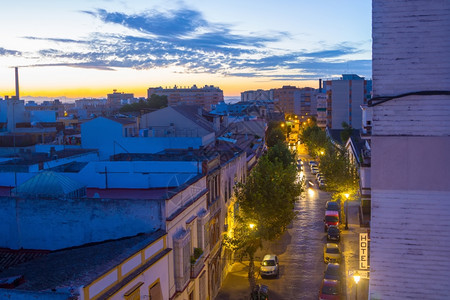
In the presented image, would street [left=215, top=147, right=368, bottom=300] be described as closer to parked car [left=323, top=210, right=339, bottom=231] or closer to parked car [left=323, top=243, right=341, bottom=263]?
parked car [left=323, top=243, right=341, bottom=263]

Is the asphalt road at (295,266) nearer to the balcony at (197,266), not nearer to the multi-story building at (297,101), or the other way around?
the balcony at (197,266)

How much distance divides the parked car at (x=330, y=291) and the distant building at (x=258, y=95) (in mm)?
118895

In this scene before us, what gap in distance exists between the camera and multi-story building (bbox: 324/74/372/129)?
71.4 meters

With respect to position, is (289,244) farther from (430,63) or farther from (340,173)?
(430,63)

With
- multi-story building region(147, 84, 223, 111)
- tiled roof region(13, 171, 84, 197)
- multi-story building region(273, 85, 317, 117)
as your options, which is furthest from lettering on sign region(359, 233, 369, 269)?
multi-story building region(273, 85, 317, 117)

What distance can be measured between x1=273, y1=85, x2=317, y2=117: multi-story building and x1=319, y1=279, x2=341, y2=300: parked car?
144532 millimetres

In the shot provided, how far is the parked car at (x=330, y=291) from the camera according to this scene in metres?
18.1

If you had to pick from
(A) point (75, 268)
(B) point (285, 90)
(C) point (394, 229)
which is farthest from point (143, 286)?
(B) point (285, 90)

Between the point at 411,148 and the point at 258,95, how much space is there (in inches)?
5756

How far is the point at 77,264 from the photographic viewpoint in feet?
33.8

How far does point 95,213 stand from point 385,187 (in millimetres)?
8287

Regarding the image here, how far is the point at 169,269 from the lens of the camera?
41.9 ft

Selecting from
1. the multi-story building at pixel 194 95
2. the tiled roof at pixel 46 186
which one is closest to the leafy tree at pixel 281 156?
the tiled roof at pixel 46 186

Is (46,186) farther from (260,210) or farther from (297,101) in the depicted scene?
(297,101)
